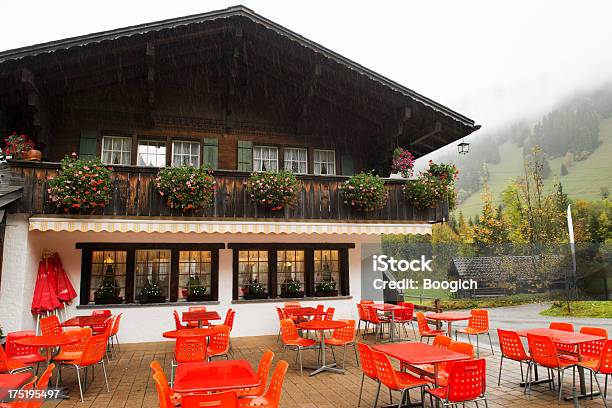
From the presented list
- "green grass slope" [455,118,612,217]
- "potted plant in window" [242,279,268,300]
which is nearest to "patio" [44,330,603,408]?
"potted plant in window" [242,279,268,300]

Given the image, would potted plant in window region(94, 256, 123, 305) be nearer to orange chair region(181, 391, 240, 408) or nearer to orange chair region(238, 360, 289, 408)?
orange chair region(238, 360, 289, 408)

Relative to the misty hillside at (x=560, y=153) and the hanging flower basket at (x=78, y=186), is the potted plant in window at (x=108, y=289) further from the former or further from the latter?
the misty hillside at (x=560, y=153)

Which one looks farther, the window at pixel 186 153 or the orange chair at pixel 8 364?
the window at pixel 186 153

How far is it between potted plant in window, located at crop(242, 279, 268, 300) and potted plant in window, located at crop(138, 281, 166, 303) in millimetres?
2136

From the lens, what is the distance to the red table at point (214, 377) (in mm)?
4430

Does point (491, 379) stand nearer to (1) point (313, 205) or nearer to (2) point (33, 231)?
(1) point (313, 205)

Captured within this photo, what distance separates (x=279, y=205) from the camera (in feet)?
32.4

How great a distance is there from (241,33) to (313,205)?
4.49 m

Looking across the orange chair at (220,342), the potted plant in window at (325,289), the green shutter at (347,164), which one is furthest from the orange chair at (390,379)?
the green shutter at (347,164)

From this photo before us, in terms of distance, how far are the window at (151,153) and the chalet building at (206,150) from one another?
0.12ft

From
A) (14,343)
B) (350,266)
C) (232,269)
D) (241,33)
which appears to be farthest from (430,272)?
(14,343)

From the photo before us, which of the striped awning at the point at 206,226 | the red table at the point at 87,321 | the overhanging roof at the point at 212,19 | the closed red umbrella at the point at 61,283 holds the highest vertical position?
the overhanging roof at the point at 212,19

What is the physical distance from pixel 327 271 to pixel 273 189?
4.10m

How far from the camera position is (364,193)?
10273 mm
